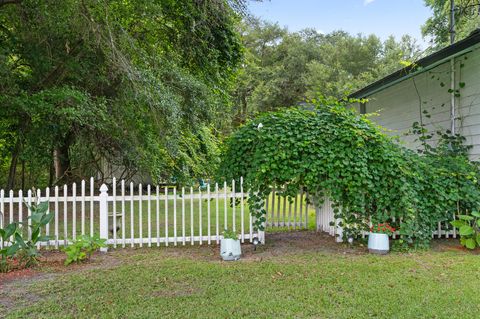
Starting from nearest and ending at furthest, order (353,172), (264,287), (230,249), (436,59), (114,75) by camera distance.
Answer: (264,287)
(230,249)
(353,172)
(436,59)
(114,75)

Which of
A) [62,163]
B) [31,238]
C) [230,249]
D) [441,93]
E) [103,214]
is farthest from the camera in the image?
[62,163]

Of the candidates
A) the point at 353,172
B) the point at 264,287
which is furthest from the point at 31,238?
the point at 353,172

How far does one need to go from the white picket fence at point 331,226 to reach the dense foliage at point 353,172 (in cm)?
31

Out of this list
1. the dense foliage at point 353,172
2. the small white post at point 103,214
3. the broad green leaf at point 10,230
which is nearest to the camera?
the broad green leaf at point 10,230

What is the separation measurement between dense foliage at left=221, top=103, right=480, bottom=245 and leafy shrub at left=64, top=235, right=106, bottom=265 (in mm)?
2300

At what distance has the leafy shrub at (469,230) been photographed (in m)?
4.84

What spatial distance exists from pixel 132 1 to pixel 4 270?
5110 millimetres

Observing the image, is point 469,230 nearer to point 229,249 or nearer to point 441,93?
point 441,93

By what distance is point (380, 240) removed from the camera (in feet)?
16.0

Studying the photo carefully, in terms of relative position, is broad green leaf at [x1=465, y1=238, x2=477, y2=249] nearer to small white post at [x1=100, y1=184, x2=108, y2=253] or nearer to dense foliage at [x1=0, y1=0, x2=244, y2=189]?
small white post at [x1=100, y1=184, x2=108, y2=253]

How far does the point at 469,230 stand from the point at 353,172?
5.95 ft

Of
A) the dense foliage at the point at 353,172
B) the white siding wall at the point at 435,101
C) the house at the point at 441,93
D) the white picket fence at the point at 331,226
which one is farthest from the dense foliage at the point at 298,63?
the dense foliage at the point at 353,172

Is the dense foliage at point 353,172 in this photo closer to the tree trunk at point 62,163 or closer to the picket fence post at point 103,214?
the picket fence post at point 103,214

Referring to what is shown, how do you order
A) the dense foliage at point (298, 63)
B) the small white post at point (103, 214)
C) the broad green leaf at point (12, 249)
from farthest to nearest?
the dense foliage at point (298, 63), the small white post at point (103, 214), the broad green leaf at point (12, 249)
